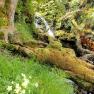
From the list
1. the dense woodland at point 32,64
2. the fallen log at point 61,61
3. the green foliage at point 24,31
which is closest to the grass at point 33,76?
the dense woodland at point 32,64

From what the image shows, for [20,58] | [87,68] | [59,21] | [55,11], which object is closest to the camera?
[20,58]

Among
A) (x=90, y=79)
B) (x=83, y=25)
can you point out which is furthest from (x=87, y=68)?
(x=83, y=25)

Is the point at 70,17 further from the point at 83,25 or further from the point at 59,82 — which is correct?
Answer: the point at 59,82

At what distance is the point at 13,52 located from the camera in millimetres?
8547

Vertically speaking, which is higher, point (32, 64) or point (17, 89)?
point (17, 89)

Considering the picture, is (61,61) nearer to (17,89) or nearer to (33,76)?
(33,76)

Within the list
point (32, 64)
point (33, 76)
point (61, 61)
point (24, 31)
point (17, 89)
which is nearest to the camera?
point (17, 89)

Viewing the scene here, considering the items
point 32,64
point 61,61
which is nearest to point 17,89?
point 32,64

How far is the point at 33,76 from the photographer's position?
7074 millimetres

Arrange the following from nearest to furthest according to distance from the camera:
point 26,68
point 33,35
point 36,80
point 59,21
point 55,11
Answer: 1. point 36,80
2. point 26,68
3. point 33,35
4. point 59,21
5. point 55,11

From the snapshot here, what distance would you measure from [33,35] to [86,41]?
405 centimetres

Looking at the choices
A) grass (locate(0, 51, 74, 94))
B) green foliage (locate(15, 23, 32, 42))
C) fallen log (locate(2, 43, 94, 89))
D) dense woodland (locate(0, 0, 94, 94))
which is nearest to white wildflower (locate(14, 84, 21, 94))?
dense woodland (locate(0, 0, 94, 94))

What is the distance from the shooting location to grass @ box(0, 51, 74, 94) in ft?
20.3

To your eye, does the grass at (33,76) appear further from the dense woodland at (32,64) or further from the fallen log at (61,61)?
the fallen log at (61,61)
